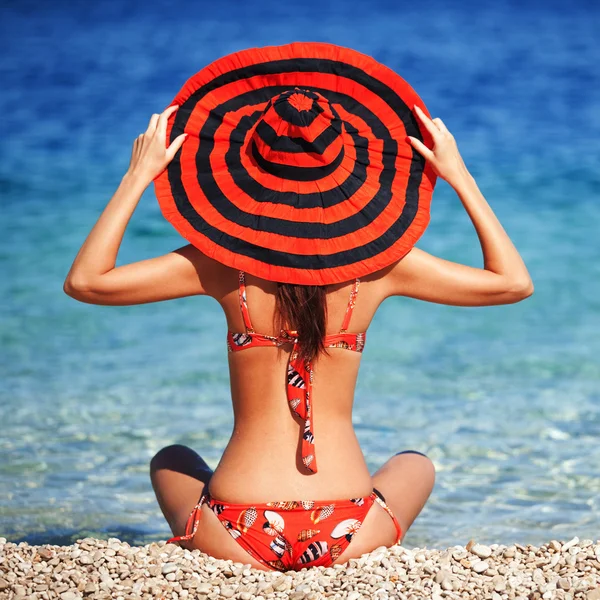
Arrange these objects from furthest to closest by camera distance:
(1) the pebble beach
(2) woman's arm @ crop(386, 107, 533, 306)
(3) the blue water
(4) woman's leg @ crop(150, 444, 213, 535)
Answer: (3) the blue water → (4) woman's leg @ crop(150, 444, 213, 535) → (2) woman's arm @ crop(386, 107, 533, 306) → (1) the pebble beach

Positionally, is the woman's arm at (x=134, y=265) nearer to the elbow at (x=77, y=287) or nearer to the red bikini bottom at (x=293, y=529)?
Answer: the elbow at (x=77, y=287)

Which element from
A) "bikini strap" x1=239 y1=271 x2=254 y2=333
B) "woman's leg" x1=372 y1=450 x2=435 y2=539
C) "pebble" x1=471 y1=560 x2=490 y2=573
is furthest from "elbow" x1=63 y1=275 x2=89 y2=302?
"pebble" x1=471 y1=560 x2=490 y2=573

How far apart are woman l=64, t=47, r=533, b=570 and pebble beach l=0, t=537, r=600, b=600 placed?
10cm

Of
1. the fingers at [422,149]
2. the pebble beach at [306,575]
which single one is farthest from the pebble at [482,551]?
the fingers at [422,149]

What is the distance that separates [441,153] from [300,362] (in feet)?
2.45

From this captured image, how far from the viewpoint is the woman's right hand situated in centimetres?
285

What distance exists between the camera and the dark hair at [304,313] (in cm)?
271

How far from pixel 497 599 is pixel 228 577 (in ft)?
2.46

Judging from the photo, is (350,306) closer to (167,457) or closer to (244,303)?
(244,303)

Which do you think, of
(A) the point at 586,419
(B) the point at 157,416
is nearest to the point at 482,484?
(A) the point at 586,419

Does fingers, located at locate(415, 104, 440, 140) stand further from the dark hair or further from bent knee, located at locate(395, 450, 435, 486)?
bent knee, located at locate(395, 450, 435, 486)

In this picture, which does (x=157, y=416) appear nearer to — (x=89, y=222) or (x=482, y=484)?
(x=482, y=484)

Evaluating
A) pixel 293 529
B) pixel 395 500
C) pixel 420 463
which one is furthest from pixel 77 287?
pixel 420 463

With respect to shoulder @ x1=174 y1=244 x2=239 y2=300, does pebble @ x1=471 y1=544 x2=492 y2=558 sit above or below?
below
